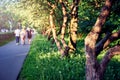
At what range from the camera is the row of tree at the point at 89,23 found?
756cm

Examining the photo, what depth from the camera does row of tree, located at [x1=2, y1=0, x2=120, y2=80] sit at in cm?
756

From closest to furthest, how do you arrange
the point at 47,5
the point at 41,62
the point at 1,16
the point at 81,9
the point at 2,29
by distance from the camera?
the point at 41,62 → the point at 47,5 → the point at 81,9 → the point at 1,16 → the point at 2,29

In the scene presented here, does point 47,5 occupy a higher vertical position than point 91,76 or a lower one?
higher

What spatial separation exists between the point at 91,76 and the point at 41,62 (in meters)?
5.96

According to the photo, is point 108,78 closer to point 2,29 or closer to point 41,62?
point 41,62

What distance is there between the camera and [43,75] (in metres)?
10.5

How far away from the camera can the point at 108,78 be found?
33.5 ft

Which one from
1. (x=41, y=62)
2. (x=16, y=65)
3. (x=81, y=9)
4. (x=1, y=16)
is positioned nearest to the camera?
(x=41, y=62)

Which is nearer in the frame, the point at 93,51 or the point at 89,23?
the point at 93,51

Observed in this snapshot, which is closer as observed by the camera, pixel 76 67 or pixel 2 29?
pixel 76 67

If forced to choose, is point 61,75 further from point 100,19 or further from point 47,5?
point 47,5

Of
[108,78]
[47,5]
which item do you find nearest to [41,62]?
[108,78]

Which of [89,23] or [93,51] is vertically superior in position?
[89,23]

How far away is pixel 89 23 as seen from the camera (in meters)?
24.8
